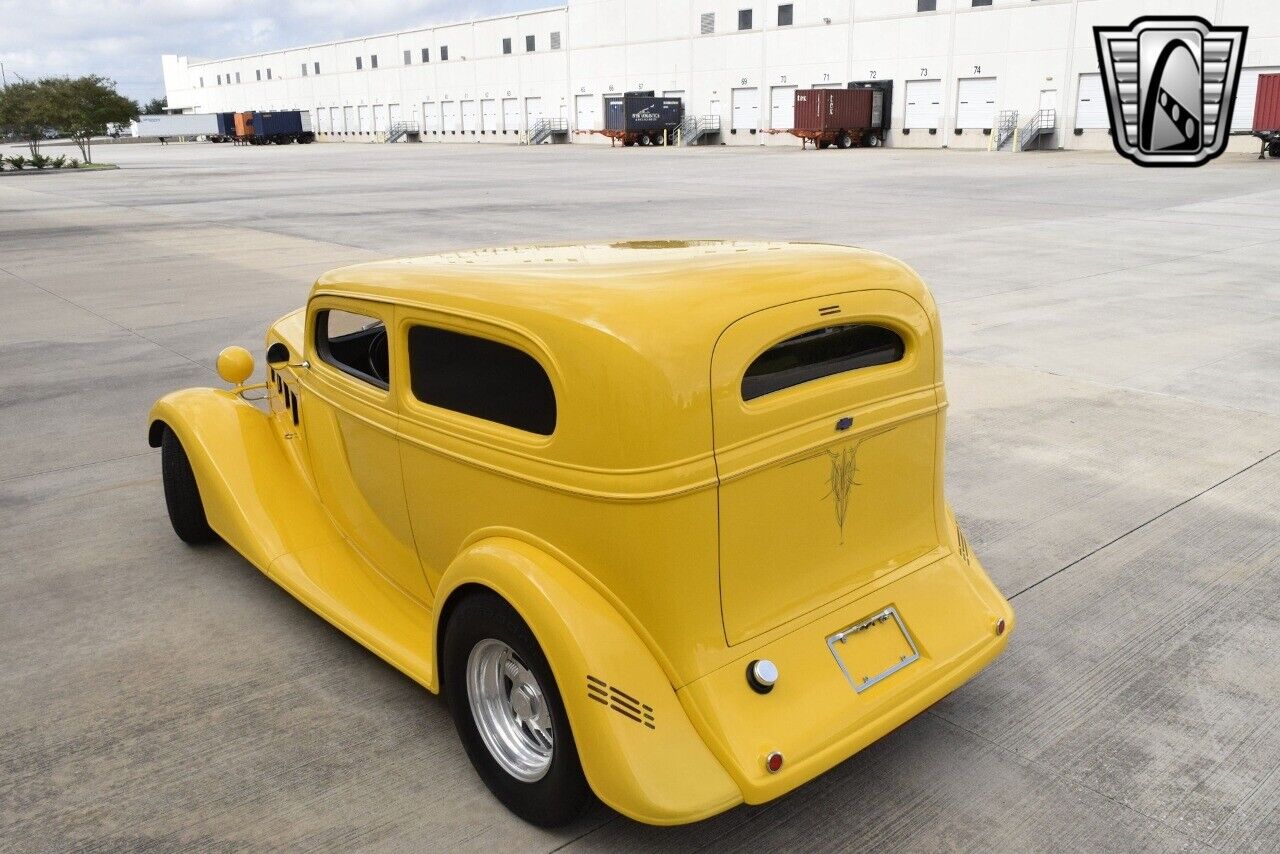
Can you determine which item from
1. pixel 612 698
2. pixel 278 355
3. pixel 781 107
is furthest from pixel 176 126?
pixel 612 698

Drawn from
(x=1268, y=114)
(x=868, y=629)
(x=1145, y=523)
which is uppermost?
(x=1268, y=114)

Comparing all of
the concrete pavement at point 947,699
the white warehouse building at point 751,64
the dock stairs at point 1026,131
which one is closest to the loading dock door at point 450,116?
the white warehouse building at point 751,64

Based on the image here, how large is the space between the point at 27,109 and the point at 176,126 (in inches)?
2566

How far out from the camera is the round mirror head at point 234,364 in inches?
188

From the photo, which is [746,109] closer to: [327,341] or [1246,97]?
[1246,97]

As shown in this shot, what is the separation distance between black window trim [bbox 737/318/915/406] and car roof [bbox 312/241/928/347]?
0.35ft

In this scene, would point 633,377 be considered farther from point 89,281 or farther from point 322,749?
point 89,281

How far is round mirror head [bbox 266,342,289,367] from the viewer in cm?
435

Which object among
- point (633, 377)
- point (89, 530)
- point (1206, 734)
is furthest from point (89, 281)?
point (1206, 734)

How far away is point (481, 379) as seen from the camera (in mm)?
2996

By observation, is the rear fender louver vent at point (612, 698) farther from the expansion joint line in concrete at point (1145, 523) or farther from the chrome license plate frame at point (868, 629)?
the expansion joint line in concrete at point (1145, 523)

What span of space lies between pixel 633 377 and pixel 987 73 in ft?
167

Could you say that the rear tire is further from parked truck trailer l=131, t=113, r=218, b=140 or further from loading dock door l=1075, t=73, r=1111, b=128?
parked truck trailer l=131, t=113, r=218, b=140

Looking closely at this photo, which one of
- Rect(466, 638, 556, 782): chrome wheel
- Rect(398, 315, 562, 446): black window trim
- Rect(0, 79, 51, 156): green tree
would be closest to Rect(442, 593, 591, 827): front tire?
Rect(466, 638, 556, 782): chrome wheel
